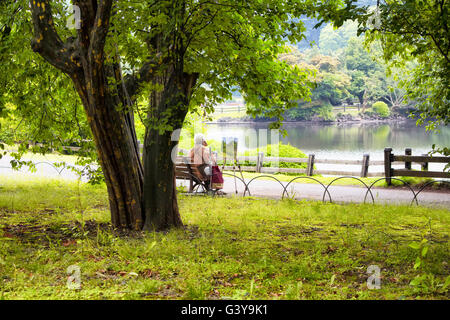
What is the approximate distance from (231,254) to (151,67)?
10.5 ft

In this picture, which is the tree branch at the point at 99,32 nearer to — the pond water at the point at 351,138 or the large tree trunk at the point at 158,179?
the large tree trunk at the point at 158,179

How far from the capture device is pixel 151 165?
741 cm

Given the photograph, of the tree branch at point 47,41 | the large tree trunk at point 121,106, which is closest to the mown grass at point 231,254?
the large tree trunk at point 121,106

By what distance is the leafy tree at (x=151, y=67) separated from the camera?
662 cm

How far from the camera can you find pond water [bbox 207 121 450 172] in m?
39.1

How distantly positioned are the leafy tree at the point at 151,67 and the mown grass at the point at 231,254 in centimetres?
88

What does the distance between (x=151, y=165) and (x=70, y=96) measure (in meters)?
3.35

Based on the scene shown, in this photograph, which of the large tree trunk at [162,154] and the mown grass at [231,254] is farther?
the large tree trunk at [162,154]

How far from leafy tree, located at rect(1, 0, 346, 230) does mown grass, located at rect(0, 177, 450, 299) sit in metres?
0.88

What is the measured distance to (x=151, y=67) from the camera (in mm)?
7266

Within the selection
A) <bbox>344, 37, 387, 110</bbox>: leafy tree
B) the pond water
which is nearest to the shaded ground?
the pond water
